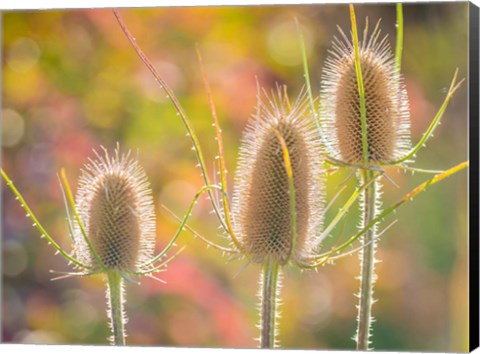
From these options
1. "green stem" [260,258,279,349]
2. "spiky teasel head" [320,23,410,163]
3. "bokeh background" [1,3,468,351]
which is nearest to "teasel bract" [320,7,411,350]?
"spiky teasel head" [320,23,410,163]

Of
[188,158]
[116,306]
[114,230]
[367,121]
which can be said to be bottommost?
[116,306]

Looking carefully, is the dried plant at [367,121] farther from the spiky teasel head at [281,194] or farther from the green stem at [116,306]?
the green stem at [116,306]

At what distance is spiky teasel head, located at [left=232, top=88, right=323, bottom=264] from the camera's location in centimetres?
224

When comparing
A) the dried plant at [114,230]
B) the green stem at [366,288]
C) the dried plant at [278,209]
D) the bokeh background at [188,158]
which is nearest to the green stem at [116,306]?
the dried plant at [114,230]

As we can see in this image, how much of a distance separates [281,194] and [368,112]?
1.14 feet

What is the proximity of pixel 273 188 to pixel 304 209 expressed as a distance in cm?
9

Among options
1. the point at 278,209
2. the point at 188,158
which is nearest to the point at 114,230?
the point at 278,209

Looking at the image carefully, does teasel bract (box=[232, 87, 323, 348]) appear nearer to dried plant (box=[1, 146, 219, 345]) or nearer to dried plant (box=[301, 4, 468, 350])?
dried plant (box=[301, 4, 468, 350])

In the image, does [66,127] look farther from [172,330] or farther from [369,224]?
[369,224]

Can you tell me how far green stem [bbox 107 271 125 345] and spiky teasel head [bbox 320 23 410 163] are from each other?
2.16 feet

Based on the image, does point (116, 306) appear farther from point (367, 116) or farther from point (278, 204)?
point (367, 116)

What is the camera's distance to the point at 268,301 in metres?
2.23

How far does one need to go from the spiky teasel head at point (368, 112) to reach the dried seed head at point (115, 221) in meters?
0.54

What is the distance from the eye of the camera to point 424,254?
3.88 m
